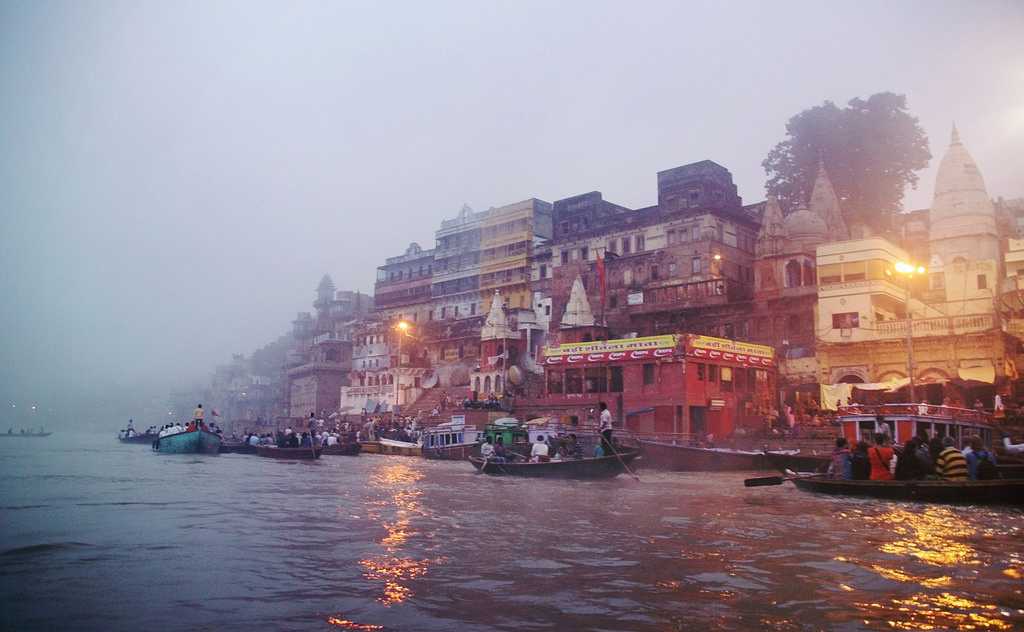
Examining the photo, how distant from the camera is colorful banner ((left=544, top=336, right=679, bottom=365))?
3758cm

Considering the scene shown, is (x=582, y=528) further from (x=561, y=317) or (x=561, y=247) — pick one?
(x=561, y=247)

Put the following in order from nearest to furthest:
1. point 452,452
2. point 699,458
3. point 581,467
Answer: point 581,467 → point 699,458 → point 452,452

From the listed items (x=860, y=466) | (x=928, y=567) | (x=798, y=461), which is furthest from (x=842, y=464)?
(x=798, y=461)

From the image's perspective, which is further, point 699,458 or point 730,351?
point 730,351

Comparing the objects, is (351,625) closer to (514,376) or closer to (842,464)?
(842,464)

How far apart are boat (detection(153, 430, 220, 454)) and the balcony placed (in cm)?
3542

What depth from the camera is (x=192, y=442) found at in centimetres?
4212

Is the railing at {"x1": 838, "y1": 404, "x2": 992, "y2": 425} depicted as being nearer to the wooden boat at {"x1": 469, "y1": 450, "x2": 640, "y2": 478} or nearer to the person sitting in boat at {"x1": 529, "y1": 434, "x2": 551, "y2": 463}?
the wooden boat at {"x1": 469, "y1": 450, "x2": 640, "y2": 478}

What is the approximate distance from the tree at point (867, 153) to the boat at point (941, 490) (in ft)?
125

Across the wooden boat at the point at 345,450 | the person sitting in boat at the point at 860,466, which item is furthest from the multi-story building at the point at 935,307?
the wooden boat at the point at 345,450

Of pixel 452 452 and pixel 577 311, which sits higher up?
pixel 577 311

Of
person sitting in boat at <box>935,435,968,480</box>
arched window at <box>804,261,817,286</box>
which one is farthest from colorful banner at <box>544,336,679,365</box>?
person sitting in boat at <box>935,435,968,480</box>

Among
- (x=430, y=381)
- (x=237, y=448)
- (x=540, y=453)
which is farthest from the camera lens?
(x=430, y=381)

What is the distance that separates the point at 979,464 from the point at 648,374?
23.1 meters
